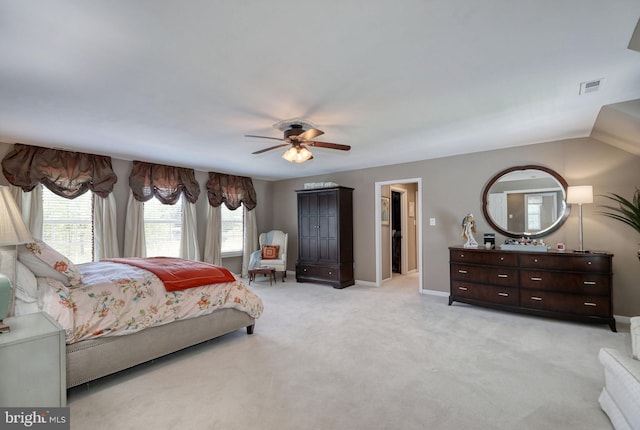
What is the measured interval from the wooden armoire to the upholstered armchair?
0.35 m

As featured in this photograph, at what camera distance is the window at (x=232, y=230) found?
660 cm

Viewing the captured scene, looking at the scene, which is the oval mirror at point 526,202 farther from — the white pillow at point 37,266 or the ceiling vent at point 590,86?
the white pillow at point 37,266

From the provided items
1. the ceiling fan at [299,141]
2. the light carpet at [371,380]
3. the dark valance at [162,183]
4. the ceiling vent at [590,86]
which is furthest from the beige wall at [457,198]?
the ceiling fan at [299,141]

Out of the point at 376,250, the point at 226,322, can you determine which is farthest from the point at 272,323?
the point at 376,250

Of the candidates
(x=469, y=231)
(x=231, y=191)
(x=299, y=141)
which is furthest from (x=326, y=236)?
(x=299, y=141)

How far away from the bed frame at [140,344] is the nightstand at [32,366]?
1.54 ft

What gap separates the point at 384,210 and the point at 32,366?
544 cm

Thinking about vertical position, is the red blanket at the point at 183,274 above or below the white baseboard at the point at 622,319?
above

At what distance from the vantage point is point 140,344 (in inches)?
100

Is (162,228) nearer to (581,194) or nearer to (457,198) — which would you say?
(457,198)

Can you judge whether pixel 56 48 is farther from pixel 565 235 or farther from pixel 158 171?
pixel 565 235

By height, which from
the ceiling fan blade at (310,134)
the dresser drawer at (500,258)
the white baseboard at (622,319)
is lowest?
the white baseboard at (622,319)

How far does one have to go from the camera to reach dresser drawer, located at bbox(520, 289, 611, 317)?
3.43m

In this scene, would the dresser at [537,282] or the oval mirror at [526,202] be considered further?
the oval mirror at [526,202]
